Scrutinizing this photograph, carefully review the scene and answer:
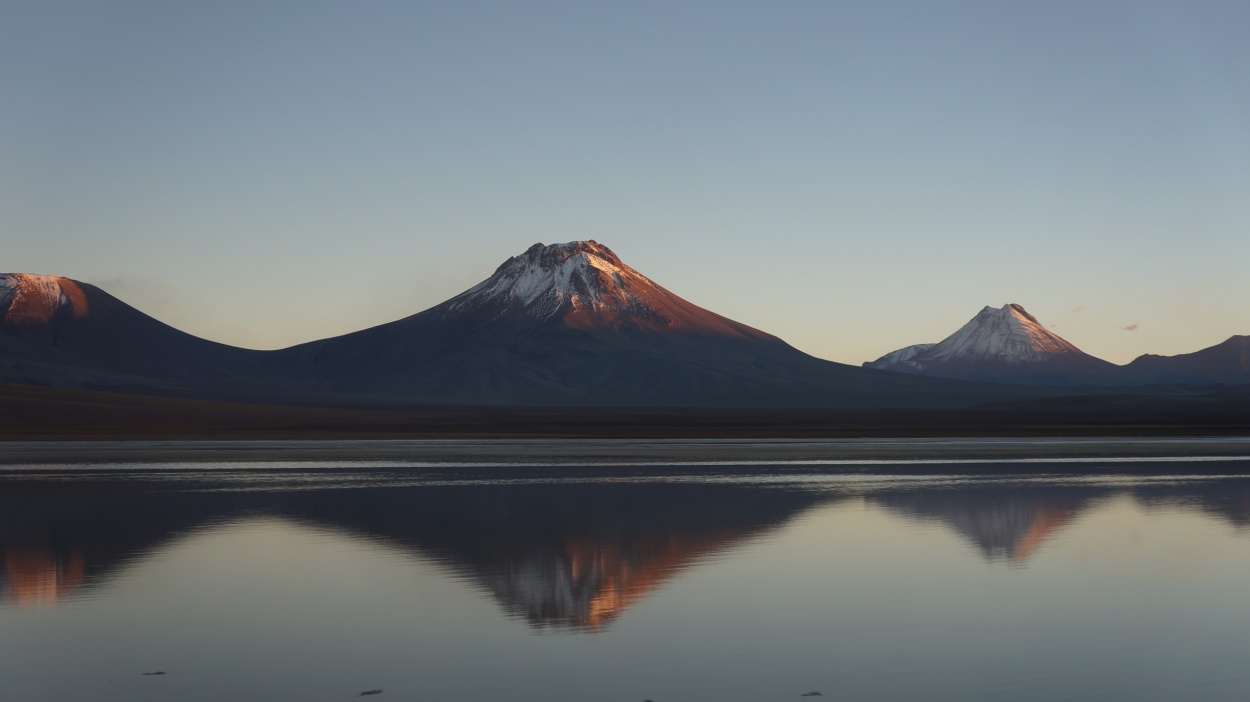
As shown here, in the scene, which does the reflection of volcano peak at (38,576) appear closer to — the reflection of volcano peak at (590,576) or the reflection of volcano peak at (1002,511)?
the reflection of volcano peak at (590,576)

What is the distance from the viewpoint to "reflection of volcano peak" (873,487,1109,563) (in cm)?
2336

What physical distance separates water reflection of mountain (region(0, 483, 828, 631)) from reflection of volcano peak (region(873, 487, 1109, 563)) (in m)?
2.91

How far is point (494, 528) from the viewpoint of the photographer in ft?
85.1

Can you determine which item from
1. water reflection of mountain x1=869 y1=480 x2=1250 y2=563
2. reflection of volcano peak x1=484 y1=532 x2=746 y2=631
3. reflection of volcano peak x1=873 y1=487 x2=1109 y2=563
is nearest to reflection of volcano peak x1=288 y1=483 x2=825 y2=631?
reflection of volcano peak x1=484 y1=532 x2=746 y2=631

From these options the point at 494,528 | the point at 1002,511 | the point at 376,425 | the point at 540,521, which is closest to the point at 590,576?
the point at 494,528

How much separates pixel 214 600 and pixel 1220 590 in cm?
1439

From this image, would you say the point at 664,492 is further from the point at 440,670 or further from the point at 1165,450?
the point at 1165,450

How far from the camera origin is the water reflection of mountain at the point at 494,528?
18.6 metres

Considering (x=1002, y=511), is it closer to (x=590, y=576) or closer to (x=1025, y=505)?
(x=1025, y=505)

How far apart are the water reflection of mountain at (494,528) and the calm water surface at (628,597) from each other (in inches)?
4.3

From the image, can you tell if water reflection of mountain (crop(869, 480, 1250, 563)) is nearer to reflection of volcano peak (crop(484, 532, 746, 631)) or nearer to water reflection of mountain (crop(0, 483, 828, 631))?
water reflection of mountain (crop(0, 483, 828, 631))

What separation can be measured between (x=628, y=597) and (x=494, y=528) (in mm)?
8893

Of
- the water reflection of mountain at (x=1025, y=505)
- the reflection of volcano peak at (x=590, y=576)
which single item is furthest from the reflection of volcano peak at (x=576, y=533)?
the water reflection of mountain at (x=1025, y=505)

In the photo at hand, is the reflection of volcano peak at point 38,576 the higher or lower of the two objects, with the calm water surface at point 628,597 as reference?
higher
